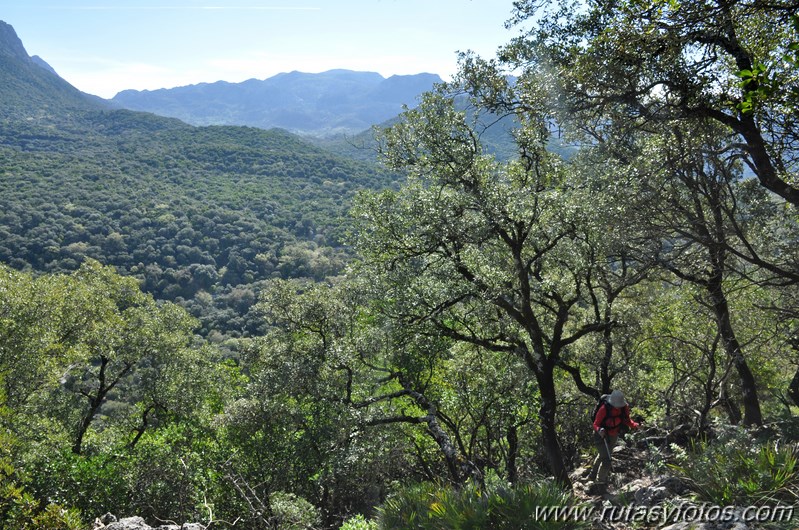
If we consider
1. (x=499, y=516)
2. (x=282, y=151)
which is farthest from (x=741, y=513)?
(x=282, y=151)

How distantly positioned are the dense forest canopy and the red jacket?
0.52 m

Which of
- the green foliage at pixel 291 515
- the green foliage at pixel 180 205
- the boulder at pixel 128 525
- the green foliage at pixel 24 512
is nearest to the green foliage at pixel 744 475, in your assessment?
the green foliage at pixel 291 515

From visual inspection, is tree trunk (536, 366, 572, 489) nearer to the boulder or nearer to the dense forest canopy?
the dense forest canopy

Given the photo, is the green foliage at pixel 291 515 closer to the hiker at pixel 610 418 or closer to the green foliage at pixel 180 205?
the hiker at pixel 610 418

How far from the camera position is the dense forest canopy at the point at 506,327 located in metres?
6.34

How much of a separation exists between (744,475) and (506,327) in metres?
6.23

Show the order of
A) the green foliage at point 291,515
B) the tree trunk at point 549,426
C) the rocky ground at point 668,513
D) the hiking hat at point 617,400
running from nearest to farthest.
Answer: the rocky ground at point 668,513 < the hiking hat at point 617,400 < the green foliage at point 291,515 < the tree trunk at point 549,426

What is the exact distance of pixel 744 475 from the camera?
228 inches

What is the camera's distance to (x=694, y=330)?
1306 cm

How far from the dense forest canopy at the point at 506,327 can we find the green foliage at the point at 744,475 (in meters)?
0.03

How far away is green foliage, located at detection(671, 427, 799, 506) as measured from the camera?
535 centimetres

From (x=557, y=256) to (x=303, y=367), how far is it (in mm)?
6356

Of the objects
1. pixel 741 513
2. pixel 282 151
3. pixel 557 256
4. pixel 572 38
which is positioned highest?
pixel 282 151

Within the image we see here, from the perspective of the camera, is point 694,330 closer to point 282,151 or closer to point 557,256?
point 557,256
